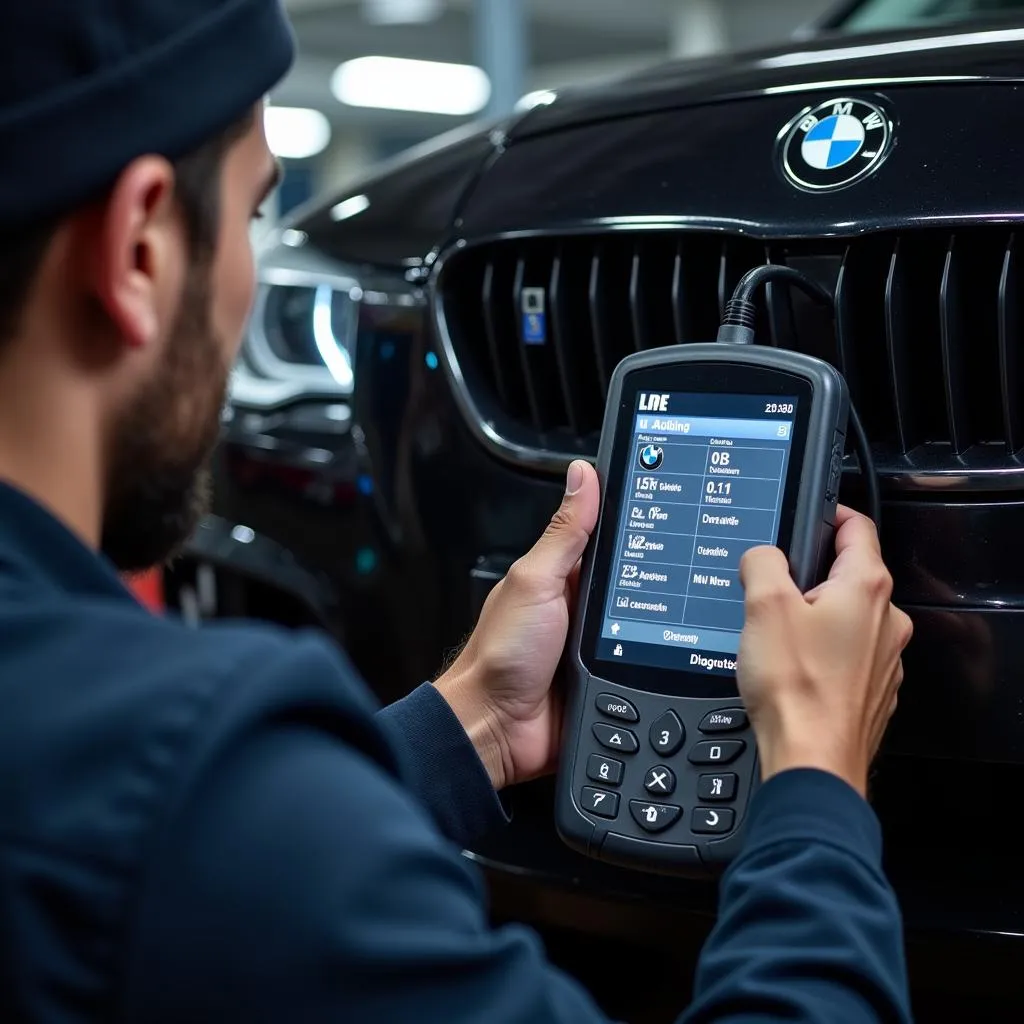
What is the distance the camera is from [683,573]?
3.47 feet

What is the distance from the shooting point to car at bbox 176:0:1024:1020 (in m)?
1.07

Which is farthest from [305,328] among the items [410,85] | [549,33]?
[410,85]

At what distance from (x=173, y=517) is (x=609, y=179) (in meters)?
0.63

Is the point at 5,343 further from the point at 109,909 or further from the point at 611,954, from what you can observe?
the point at 611,954

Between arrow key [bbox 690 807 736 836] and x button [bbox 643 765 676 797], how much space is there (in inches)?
1.1

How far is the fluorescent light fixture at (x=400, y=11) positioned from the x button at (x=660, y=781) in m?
11.1

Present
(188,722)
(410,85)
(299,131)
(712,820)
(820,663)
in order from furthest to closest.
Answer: (299,131) < (410,85) < (712,820) < (820,663) < (188,722)

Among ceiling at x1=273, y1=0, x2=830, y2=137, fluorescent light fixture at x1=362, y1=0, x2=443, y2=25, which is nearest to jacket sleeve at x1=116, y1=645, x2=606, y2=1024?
ceiling at x1=273, y1=0, x2=830, y2=137

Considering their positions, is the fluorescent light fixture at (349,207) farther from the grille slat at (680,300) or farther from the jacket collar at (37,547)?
the jacket collar at (37,547)

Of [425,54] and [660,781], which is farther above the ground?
[425,54]

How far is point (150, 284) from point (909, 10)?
4.71ft

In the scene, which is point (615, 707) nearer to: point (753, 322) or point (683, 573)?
point (683, 573)

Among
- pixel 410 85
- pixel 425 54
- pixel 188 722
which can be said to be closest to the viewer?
pixel 188 722

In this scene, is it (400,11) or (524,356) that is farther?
(400,11)
